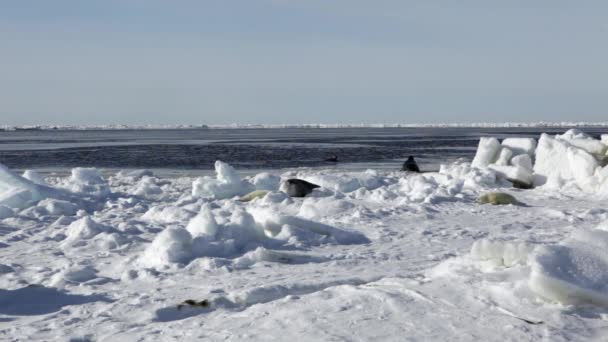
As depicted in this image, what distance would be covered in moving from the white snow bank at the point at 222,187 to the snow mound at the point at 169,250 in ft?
20.4

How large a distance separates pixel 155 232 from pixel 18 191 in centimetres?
364

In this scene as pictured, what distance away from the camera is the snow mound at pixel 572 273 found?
460 cm

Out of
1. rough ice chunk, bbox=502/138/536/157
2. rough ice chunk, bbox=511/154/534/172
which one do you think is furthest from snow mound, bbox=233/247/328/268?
rough ice chunk, bbox=502/138/536/157

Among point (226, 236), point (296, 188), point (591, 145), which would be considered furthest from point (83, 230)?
point (591, 145)

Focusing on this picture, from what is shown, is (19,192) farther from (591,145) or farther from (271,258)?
(591,145)

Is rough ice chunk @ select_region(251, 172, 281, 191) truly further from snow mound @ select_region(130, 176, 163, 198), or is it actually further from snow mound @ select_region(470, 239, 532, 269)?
snow mound @ select_region(470, 239, 532, 269)

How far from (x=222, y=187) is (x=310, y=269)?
7169 millimetres

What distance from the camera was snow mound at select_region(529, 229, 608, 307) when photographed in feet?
15.1

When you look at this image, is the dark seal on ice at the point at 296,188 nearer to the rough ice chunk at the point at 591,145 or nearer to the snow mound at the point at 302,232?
the snow mound at the point at 302,232

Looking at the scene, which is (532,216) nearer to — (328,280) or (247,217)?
(247,217)

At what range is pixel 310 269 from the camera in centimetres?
648

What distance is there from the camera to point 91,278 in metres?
6.38

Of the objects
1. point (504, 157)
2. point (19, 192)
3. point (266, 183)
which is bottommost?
point (266, 183)

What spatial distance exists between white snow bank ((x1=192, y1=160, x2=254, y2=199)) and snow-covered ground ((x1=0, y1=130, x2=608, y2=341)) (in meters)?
1.25
